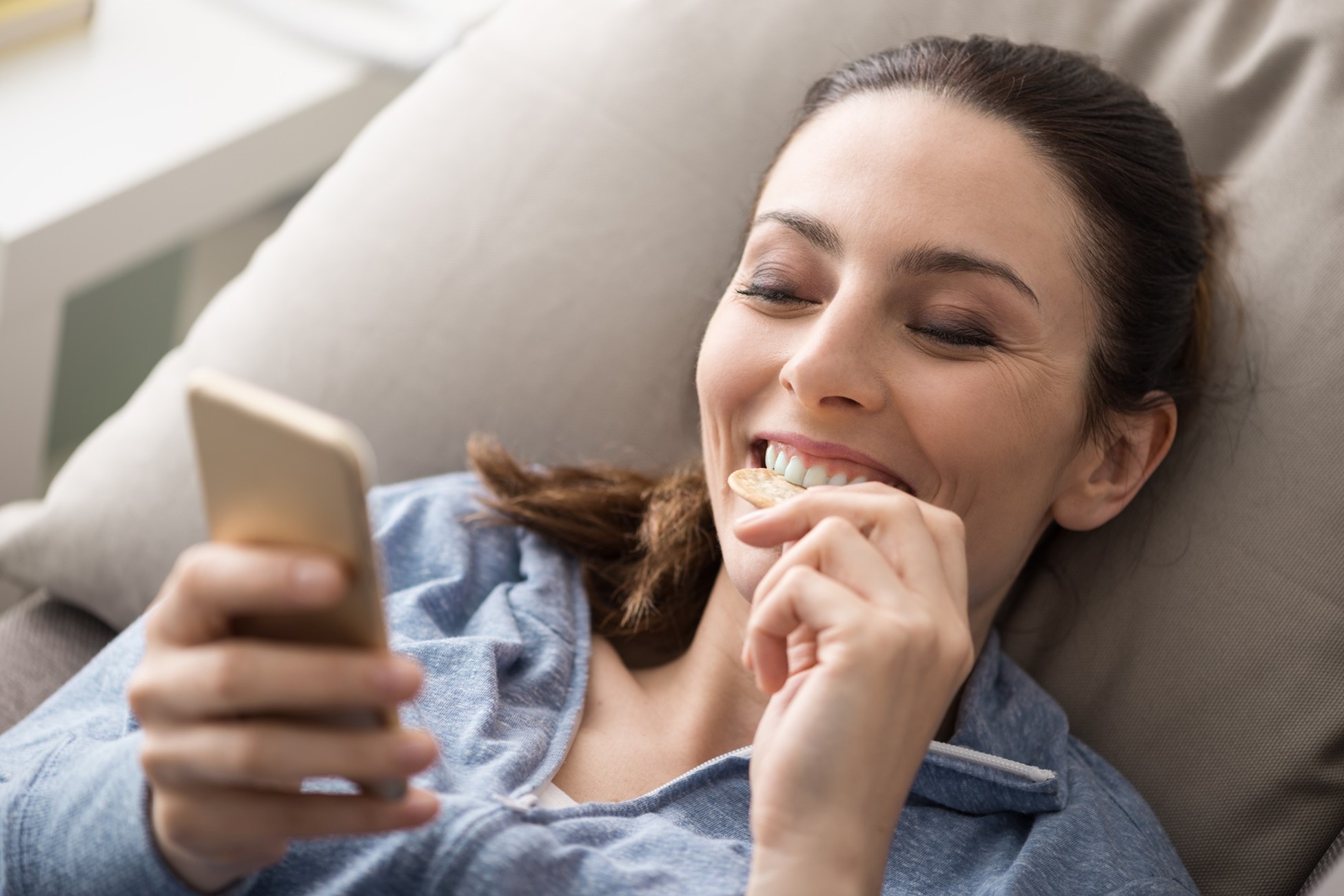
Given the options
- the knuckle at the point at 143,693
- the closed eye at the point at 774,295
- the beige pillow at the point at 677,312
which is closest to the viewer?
the knuckle at the point at 143,693

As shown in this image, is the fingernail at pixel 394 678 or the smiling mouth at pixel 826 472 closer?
the fingernail at pixel 394 678

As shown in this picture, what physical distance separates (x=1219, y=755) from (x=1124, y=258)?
52cm

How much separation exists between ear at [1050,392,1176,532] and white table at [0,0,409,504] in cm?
128

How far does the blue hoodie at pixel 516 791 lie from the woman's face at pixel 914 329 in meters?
0.21

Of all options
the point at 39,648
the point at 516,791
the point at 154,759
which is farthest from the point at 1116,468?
the point at 39,648

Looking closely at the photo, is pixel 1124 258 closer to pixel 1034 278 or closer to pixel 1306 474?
pixel 1034 278

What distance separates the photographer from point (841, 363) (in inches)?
42.1

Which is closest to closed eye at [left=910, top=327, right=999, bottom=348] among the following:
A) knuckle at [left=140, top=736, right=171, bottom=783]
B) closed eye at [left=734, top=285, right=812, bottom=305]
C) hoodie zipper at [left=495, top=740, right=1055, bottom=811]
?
closed eye at [left=734, top=285, right=812, bottom=305]

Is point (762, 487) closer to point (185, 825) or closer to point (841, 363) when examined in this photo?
point (841, 363)

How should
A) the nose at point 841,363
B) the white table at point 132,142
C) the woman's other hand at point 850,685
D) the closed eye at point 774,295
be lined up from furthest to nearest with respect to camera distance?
the white table at point 132,142 → the closed eye at point 774,295 → the nose at point 841,363 → the woman's other hand at point 850,685

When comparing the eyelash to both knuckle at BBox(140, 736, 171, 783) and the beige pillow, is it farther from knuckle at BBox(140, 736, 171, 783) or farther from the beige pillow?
knuckle at BBox(140, 736, 171, 783)

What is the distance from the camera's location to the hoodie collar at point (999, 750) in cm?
116

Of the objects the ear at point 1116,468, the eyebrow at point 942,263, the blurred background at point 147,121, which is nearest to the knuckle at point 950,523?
the eyebrow at point 942,263

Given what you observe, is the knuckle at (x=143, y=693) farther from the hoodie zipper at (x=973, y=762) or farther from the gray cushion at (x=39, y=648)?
the gray cushion at (x=39, y=648)
